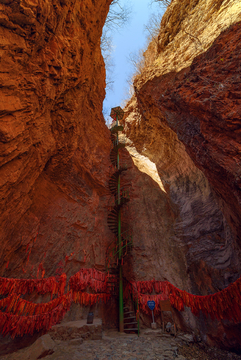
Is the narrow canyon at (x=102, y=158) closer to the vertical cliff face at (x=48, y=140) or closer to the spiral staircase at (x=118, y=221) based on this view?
the vertical cliff face at (x=48, y=140)

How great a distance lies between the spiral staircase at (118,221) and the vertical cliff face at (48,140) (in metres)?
0.57

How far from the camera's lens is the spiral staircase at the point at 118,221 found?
9.01 meters

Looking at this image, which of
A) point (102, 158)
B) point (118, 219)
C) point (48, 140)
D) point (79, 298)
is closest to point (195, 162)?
point (118, 219)

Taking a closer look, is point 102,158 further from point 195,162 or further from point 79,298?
point 79,298

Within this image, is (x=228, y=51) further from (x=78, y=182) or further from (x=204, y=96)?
(x=78, y=182)

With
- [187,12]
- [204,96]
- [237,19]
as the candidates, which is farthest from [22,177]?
[187,12]

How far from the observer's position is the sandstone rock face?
5785 mm

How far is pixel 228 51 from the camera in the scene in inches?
247

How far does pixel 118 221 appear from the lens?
1093 cm

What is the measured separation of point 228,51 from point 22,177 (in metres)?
8.71

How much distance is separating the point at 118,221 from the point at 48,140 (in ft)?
20.4

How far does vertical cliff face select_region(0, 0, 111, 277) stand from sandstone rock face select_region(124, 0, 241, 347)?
3.18 metres

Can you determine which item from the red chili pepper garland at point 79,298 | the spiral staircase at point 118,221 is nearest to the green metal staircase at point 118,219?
the spiral staircase at point 118,221

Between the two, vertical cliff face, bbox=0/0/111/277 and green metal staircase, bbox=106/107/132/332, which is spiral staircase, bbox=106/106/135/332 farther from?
vertical cliff face, bbox=0/0/111/277
